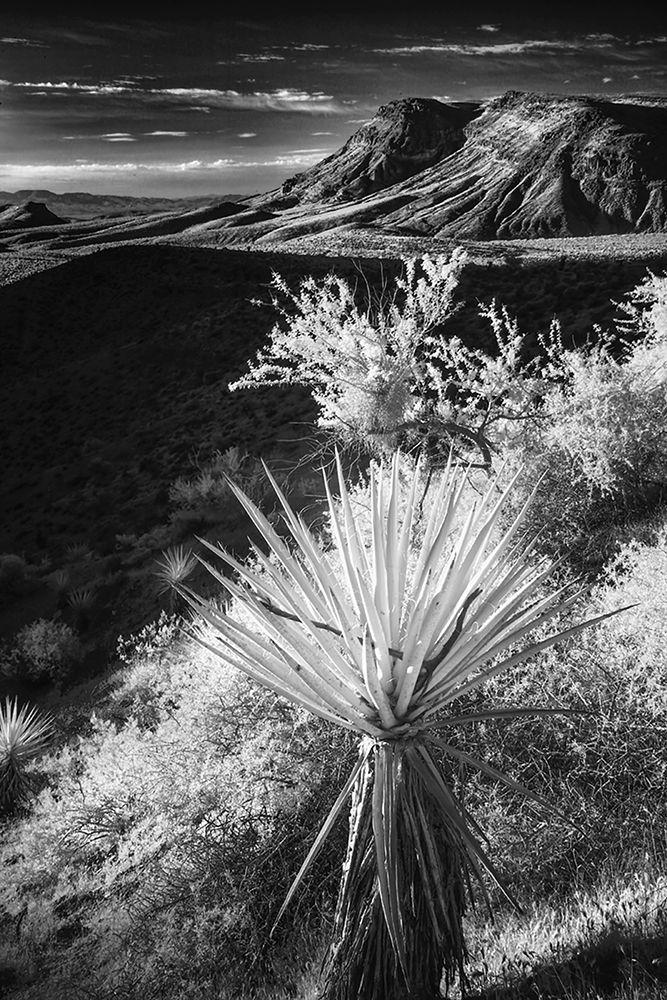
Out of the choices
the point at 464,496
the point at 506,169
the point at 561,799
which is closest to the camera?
the point at 561,799

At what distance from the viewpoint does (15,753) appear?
23.4ft

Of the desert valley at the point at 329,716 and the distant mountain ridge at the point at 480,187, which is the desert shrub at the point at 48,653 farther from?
the distant mountain ridge at the point at 480,187

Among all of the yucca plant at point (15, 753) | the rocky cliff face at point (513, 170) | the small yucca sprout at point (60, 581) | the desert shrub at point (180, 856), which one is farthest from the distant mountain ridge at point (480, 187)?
the desert shrub at point (180, 856)

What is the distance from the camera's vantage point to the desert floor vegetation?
2639mm

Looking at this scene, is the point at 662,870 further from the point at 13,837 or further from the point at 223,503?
the point at 223,503

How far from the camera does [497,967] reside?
306cm

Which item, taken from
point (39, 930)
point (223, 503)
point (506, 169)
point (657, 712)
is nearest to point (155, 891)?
point (39, 930)

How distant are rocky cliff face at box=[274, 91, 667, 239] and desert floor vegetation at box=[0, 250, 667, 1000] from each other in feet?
363

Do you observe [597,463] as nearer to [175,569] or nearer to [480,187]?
[175,569]

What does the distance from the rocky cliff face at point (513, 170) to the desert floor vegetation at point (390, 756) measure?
11076cm

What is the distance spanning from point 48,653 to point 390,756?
868 centimetres

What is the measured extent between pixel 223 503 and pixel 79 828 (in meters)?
8.80

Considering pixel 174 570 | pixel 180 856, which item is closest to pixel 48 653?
pixel 174 570

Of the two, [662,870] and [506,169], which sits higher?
[506,169]
